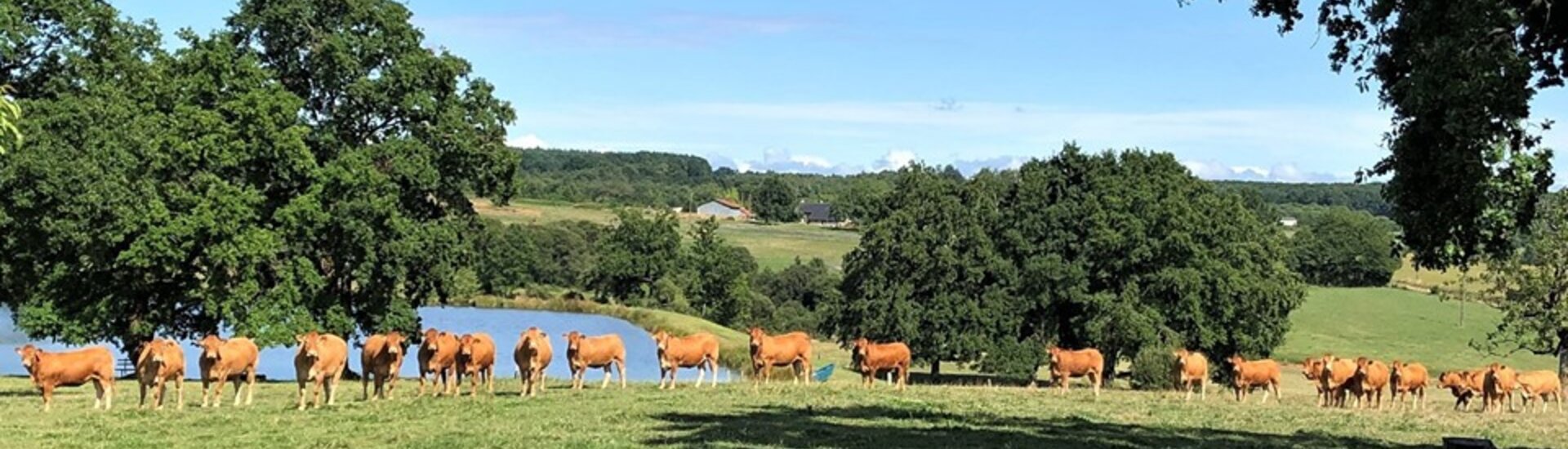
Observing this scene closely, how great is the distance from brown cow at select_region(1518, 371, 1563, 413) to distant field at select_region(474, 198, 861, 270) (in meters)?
92.1

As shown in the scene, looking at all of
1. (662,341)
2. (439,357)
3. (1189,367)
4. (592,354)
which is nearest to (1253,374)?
(1189,367)

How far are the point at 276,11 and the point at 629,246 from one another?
80.3m

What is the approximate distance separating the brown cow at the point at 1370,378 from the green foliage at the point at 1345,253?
8787 centimetres

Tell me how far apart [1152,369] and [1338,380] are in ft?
45.7

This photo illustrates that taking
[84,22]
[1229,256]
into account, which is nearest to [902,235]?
[1229,256]

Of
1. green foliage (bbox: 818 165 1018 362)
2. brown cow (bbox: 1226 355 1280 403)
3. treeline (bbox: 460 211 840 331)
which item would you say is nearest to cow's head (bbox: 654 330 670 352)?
brown cow (bbox: 1226 355 1280 403)

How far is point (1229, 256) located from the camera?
55.2 metres

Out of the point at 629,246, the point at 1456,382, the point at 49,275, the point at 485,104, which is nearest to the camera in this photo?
the point at 49,275

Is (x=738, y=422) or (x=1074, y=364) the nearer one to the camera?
(x=738, y=422)

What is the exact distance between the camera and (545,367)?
27.4 m

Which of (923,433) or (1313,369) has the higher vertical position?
(1313,369)

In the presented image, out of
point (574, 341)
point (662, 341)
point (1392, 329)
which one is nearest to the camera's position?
point (574, 341)

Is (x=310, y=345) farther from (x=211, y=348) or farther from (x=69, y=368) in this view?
(x=69, y=368)

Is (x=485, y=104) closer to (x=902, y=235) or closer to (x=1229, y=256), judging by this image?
(x=902, y=235)
